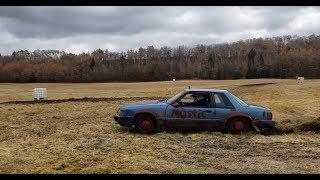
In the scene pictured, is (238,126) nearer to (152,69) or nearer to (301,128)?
(301,128)

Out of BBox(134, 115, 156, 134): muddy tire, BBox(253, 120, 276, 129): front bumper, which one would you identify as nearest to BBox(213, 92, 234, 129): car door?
BBox(253, 120, 276, 129): front bumper

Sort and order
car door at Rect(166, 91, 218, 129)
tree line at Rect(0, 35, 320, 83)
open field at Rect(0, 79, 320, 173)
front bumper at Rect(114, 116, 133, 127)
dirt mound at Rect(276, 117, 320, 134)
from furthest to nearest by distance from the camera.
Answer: tree line at Rect(0, 35, 320, 83), dirt mound at Rect(276, 117, 320, 134), front bumper at Rect(114, 116, 133, 127), car door at Rect(166, 91, 218, 129), open field at Rect(0, 79, 320, 173)

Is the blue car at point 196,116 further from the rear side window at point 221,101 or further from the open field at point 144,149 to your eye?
the open field at point 144,149

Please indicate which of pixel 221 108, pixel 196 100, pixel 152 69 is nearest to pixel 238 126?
pixel 221 108

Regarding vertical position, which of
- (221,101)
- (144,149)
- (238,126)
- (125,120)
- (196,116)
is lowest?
(144,149)

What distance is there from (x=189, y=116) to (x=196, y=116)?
19cm

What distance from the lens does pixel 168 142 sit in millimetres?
11297

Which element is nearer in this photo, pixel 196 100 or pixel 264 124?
pixel 264 124

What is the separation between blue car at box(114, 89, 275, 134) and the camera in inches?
501

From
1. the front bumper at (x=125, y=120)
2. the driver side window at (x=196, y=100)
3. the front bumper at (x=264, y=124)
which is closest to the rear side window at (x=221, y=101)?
the driver side window at (x=196, y=100)

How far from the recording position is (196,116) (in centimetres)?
1270

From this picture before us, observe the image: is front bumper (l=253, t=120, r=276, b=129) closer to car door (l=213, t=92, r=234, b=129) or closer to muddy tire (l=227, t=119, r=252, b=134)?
muddy tire (l=227, t=119, r=252, b=134)
